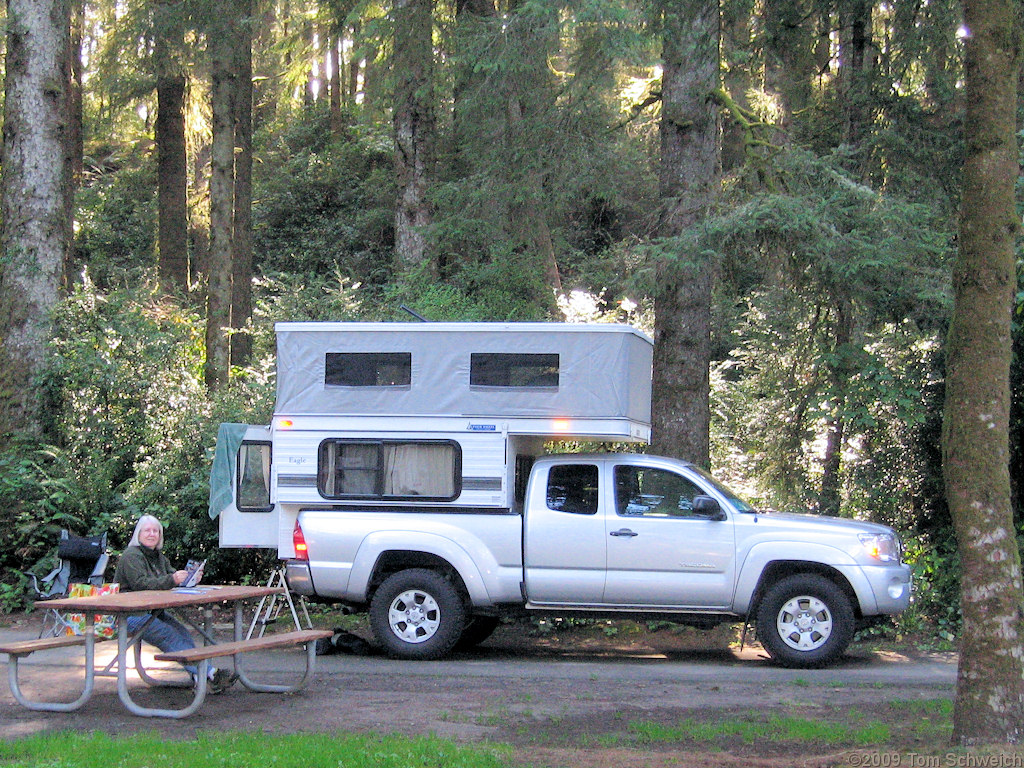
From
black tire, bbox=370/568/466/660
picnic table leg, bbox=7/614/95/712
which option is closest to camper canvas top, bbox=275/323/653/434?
black tire, bbox=370/568/466/660

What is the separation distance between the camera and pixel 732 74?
14.7 m

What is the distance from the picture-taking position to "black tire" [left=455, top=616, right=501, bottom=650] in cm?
1107

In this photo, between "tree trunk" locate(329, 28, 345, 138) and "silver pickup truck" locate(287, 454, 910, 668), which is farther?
"tree trunk" locate(329, 28, 345, 138)

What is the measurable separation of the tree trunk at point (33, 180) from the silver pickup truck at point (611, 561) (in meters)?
6.94

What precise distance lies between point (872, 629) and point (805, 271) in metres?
4.08

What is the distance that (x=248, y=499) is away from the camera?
11.3 meters

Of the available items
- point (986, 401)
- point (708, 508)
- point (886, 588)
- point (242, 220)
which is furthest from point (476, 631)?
point (242, 220)

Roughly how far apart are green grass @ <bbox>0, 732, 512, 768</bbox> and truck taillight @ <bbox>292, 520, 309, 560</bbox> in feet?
11.3

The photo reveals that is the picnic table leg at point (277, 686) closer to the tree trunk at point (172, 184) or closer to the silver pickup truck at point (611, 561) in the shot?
the silver pickup truck at point (611, 561)

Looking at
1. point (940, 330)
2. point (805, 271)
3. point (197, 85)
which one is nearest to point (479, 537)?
point (805, 271)

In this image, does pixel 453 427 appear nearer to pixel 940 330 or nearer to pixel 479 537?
pixel 479 537

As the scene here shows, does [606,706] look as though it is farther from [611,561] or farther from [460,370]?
[460,370]

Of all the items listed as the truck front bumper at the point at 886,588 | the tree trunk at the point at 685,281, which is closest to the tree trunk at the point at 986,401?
the truck front bumper at the point at 886,588

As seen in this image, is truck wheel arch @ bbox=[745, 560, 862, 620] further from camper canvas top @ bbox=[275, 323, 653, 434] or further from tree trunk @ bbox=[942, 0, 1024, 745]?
tree trunk @ bbox=[942, 0, 1024, 745]
